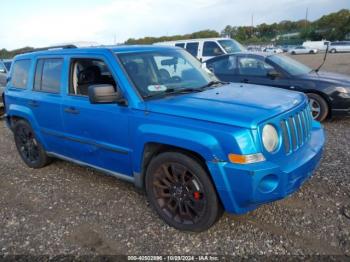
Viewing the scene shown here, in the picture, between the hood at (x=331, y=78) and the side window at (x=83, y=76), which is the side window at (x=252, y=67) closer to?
the hood at (x=331, y=78)

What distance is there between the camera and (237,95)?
375 cm

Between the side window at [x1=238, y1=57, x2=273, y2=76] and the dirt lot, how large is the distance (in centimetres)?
348

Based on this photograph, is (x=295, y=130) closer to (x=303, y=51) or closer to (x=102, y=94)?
(x=102, y=94)

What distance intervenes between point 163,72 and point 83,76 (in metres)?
1.09

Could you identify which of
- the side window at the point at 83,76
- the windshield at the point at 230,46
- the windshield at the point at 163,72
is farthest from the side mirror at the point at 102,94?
the windshield at the point at 230,46

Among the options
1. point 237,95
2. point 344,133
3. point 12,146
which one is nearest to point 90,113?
point 237,95

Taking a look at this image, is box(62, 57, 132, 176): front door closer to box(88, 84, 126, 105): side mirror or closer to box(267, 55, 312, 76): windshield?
box(88, 84, 126, 105): side mirror

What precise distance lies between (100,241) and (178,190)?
0.93 metres

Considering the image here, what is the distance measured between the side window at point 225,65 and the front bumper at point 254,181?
224 inches

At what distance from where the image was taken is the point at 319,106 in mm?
7473

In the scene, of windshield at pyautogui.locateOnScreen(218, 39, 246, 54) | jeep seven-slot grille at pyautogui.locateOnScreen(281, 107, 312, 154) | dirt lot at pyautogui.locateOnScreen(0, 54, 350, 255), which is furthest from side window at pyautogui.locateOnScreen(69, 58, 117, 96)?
windshield at pyautogui.locateOnScreen(218, 39, 246, 54)

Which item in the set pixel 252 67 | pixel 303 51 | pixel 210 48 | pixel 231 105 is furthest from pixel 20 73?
pixel 303 51

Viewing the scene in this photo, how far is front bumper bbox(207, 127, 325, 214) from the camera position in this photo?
2.96 meters

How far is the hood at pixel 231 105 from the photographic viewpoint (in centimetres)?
308
